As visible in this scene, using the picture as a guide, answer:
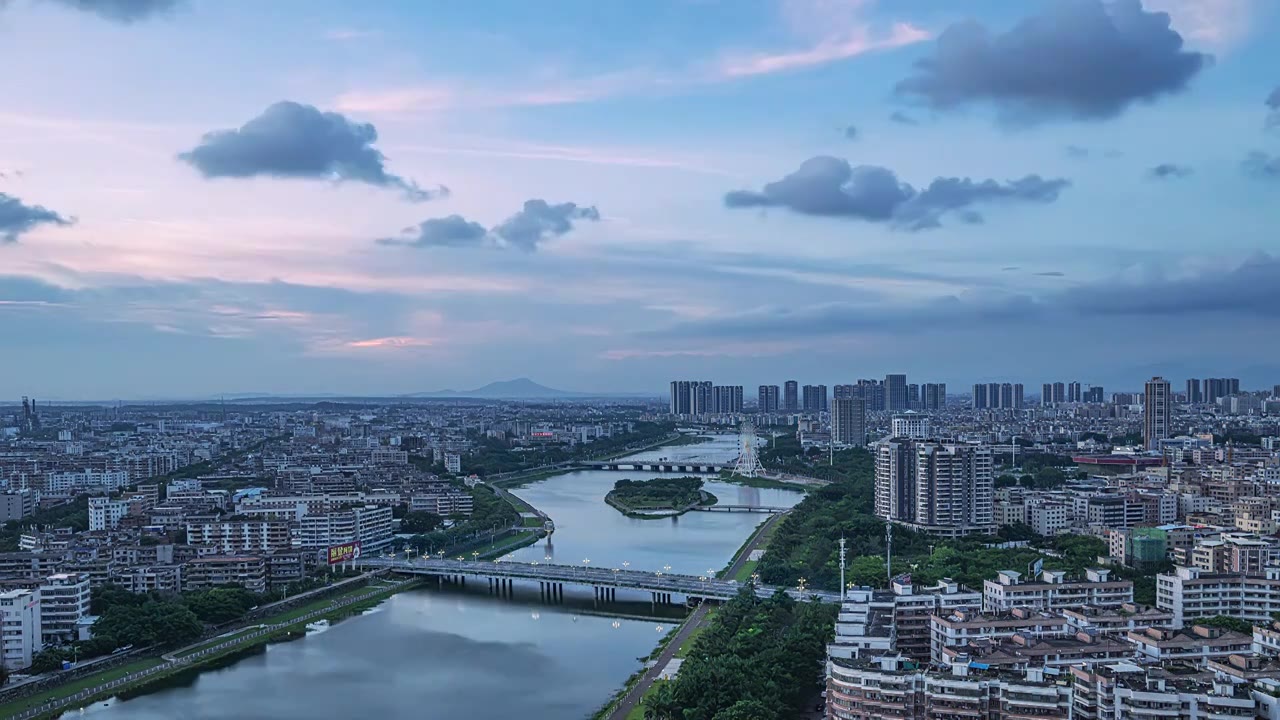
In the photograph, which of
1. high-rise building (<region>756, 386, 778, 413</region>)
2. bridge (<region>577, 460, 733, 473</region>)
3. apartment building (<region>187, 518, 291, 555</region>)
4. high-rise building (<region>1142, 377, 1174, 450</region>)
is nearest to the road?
apartment building (<region>187, 518, 291, 555</region>)

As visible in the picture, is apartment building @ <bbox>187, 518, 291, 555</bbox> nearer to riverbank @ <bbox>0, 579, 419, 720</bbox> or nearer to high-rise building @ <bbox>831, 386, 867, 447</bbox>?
riverbank @ <bbox>0, 579, 419, 720</bbox>

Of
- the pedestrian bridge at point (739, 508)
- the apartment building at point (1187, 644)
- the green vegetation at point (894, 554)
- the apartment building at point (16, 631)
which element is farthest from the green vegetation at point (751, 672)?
the pedestrian bridge at point (739, 508)

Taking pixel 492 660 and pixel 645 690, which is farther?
pixel 492 660

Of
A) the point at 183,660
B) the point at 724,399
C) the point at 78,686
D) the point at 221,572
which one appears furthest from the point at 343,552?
the point at 724,399

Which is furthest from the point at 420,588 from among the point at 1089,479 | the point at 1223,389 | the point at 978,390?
the point at 978,390

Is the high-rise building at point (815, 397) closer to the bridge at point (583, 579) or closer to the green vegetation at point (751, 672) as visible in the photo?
the bridge at point (583, 579)

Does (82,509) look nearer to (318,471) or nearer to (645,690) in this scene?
(318,471)
